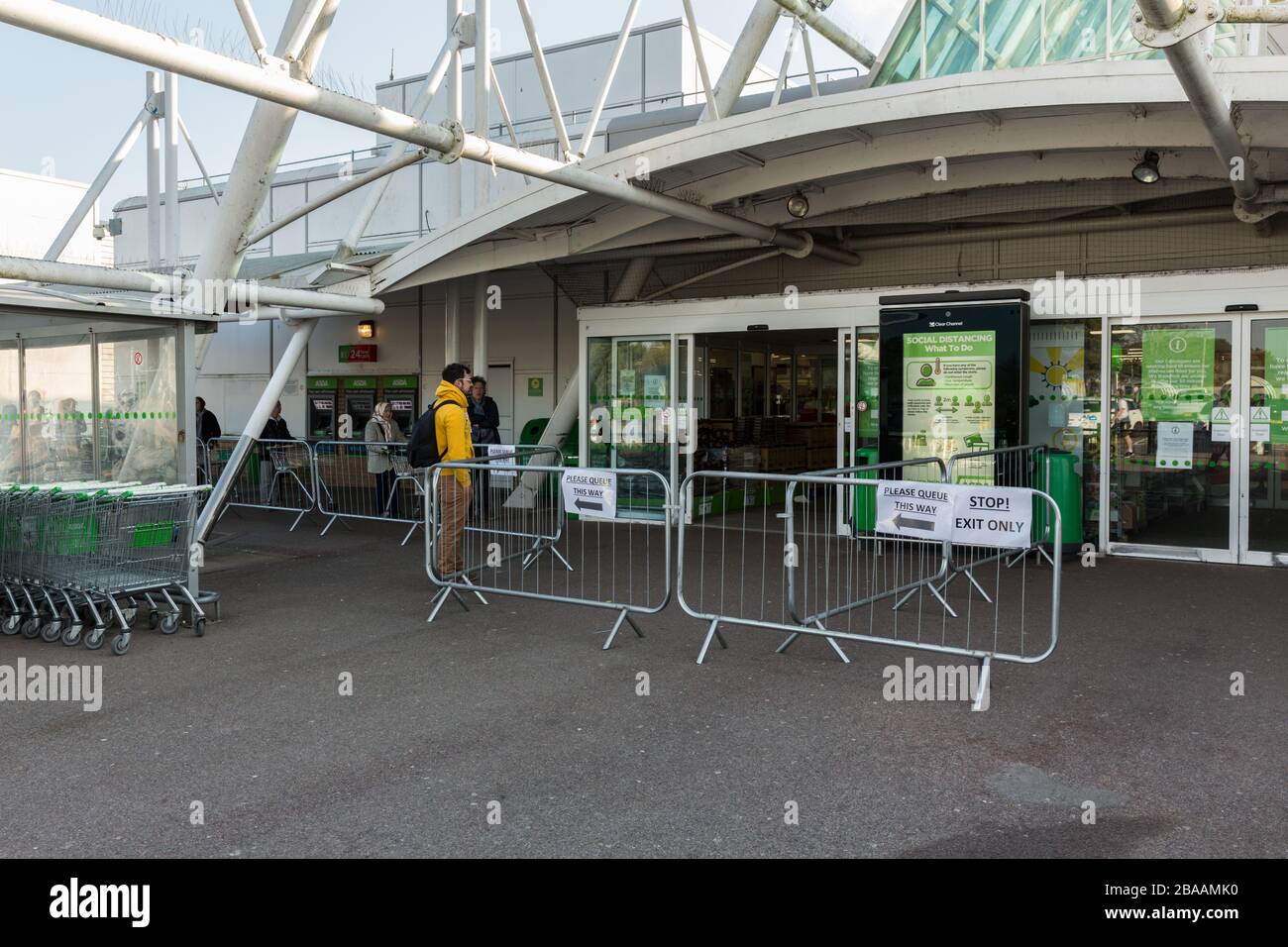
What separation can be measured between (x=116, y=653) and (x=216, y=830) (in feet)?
11.8

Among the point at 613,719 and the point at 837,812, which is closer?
the point at 837,812

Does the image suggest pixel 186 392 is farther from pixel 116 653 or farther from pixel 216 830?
pixel 216 830

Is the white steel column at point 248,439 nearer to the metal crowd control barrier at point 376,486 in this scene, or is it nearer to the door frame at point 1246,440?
the metal crowd control barrier at point 376,486

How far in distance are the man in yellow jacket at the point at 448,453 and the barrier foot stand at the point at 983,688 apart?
4.65 meters

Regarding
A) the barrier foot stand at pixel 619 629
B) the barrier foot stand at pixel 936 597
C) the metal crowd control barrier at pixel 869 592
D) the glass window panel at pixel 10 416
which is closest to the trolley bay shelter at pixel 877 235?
the glass window panel at pixel 10 416

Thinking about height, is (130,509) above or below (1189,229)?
below

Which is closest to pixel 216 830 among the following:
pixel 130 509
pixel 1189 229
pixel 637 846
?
pixel 637 846

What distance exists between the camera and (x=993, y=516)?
245 inches

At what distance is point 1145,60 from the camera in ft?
29.8

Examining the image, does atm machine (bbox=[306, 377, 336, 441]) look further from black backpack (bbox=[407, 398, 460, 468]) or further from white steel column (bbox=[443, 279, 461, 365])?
black backpack (bbox=[407, 398, 460, 468])

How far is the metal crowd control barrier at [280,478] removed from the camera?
49.1 feet

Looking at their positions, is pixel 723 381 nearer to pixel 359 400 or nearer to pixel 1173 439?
pixel 1173 439

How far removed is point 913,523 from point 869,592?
2580mm
